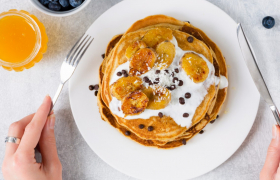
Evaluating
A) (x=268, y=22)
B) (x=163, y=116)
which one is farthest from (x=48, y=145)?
(x=268, y=22)

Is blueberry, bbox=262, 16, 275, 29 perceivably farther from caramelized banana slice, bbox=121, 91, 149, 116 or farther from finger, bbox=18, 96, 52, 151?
finger, bbox=18, 96, 52, 151

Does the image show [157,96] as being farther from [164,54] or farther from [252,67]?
[252,67]

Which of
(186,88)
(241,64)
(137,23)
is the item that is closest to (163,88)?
(186,88)

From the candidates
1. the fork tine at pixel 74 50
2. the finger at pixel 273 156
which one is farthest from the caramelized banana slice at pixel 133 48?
the finger at pixel 273 156

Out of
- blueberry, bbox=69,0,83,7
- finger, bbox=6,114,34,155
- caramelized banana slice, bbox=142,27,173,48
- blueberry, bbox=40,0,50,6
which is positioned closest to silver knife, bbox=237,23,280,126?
caramelized banana slice, bbox=142,27,173,48

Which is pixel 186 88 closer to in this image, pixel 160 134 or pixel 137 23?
pixel 160 134

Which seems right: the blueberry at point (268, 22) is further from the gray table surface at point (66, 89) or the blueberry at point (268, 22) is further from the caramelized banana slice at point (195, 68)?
the caramelized banana slice at point (195, 68)
